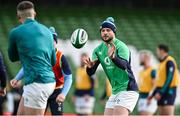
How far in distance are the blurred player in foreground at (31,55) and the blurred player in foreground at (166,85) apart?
6.15 metres

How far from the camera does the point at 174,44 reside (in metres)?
25.8

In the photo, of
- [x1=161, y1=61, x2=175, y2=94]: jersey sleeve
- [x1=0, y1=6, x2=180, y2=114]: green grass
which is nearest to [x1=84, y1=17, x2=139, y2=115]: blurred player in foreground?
[x1=161, y1=61, x2=175, y2=94]: jersey sleeve

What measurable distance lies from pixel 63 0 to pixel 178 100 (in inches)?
258

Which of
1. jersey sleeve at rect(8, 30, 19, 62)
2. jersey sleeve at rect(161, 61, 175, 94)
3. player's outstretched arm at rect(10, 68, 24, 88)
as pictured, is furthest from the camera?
jersey sleeve at rect(161, 61, 175, 94)

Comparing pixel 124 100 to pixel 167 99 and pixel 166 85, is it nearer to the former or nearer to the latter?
pixel 166 85

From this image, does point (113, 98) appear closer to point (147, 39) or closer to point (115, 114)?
point (115, 114)

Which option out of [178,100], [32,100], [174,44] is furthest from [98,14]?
[32,100]

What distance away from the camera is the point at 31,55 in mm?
8633

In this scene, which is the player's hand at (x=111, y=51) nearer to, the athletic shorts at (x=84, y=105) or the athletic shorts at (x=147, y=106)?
the athletic shorts at (x=147, y=106)

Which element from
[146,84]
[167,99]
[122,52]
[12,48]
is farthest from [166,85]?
[12,48]

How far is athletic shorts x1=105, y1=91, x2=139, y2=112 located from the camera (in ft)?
33.2

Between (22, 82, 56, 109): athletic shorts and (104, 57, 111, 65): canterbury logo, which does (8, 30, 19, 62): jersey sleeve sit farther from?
(104, 57, 111, 65): canterbury logo

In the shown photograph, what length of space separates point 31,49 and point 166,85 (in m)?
6.39

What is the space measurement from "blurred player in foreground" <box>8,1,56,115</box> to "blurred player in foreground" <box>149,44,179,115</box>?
615 centimetres
